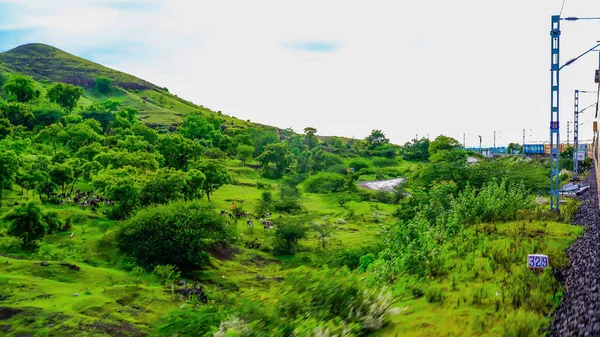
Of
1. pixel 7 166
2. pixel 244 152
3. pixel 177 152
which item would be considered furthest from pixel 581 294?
pixel 244 152

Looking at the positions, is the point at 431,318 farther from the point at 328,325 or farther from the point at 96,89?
the point at 96,89

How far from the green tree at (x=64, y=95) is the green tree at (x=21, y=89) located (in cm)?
329

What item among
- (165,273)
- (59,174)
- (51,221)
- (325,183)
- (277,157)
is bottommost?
(165,273)

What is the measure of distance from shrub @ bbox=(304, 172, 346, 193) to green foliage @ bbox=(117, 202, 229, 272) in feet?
100

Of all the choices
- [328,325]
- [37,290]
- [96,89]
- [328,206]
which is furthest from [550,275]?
[96,89]

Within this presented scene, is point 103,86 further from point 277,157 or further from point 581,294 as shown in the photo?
point 581,294

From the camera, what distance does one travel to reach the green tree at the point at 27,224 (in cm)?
2109

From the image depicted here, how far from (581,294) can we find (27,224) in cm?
2120

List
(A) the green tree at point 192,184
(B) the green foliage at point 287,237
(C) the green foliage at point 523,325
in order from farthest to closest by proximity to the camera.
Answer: (A) the green tree at point 192,184 < (B) the green foliage at point 287,237 < (C) the green foliage at point 523,325

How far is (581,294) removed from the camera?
7863 mm

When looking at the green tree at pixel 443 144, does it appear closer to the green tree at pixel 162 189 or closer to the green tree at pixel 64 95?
the green tree at pixel 162 189

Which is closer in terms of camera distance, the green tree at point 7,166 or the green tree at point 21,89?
the green tree at point 7,166

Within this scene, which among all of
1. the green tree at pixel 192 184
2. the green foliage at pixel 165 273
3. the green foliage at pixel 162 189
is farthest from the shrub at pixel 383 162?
the green foliage at pixel 165 273

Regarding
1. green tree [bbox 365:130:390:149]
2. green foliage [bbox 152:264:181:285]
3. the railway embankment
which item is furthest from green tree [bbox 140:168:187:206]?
green tree [bbox 365:130:390:149]
